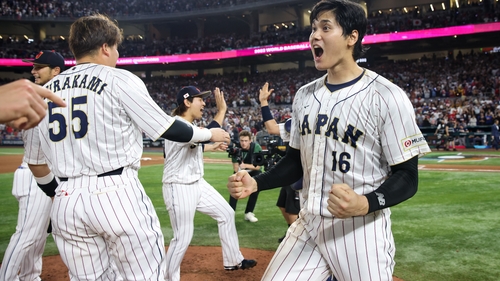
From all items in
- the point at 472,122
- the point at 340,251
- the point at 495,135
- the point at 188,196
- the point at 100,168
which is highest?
the point at 100,168

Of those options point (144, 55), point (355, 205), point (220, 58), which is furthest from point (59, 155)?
point (144, 55)

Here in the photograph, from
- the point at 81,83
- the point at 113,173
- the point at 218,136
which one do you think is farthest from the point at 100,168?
the point at 218,136

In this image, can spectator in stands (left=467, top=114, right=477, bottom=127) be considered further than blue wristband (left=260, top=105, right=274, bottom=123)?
Yes

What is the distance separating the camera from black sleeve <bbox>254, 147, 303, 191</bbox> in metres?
2.65

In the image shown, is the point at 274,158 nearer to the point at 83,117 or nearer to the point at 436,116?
Answer: the point at 83,117

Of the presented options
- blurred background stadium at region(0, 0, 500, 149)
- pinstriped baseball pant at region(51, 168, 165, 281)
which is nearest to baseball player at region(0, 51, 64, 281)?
pinstriped baseball pant at region(51, 168, 165, 281)

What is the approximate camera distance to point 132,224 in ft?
8.25

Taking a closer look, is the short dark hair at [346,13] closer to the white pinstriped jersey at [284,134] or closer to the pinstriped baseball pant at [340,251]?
the pinstriped baseball pant at [340,251]

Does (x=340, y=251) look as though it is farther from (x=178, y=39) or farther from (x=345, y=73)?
(x=178, y=39)

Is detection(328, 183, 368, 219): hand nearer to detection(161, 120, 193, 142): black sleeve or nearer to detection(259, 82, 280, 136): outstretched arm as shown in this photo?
detection(161, 120, 193, 142): black sleeve

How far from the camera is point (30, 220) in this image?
3949 mm

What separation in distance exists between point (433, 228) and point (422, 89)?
22035mm

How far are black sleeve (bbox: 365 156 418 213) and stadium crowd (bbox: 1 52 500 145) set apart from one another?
20.6 metres

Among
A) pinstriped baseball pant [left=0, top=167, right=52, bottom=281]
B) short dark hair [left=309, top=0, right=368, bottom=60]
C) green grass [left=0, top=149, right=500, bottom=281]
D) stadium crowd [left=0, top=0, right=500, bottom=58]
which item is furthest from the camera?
stadium crowd [left=0, top=0, right=500, bottom=58]
